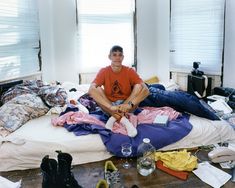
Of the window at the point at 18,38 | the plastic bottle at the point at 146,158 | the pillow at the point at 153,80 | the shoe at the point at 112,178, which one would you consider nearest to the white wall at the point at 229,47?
the pillow at the point at 153,80

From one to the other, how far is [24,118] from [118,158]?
3.34 feet

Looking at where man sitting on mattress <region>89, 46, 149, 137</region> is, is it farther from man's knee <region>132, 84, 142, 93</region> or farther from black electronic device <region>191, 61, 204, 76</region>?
black electronic device <region>191, 61, 204, 76</region>

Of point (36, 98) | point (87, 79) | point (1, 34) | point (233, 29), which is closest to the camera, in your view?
point (36, 98)

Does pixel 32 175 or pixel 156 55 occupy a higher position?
pixel 156 55

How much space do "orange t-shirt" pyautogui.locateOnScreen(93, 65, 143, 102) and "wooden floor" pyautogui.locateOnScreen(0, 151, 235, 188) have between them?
801 millimetres

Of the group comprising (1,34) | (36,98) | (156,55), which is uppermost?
(1,34)

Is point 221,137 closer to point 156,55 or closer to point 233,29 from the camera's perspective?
point 233,29

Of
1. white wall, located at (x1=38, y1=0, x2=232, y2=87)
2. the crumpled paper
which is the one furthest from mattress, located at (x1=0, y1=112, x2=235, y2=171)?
white wall, located at (x1=38, y1=0, x2=232, y2=87)

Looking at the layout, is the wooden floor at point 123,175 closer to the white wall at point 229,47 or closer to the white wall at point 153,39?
the white wall at point 229,47

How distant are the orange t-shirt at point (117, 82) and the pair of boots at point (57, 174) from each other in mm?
1175

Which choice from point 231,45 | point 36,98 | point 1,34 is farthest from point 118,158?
point 231,45

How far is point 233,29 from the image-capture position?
11.4 ft

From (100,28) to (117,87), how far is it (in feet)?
6.13

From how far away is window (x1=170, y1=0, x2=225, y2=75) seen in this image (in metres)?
3.63
